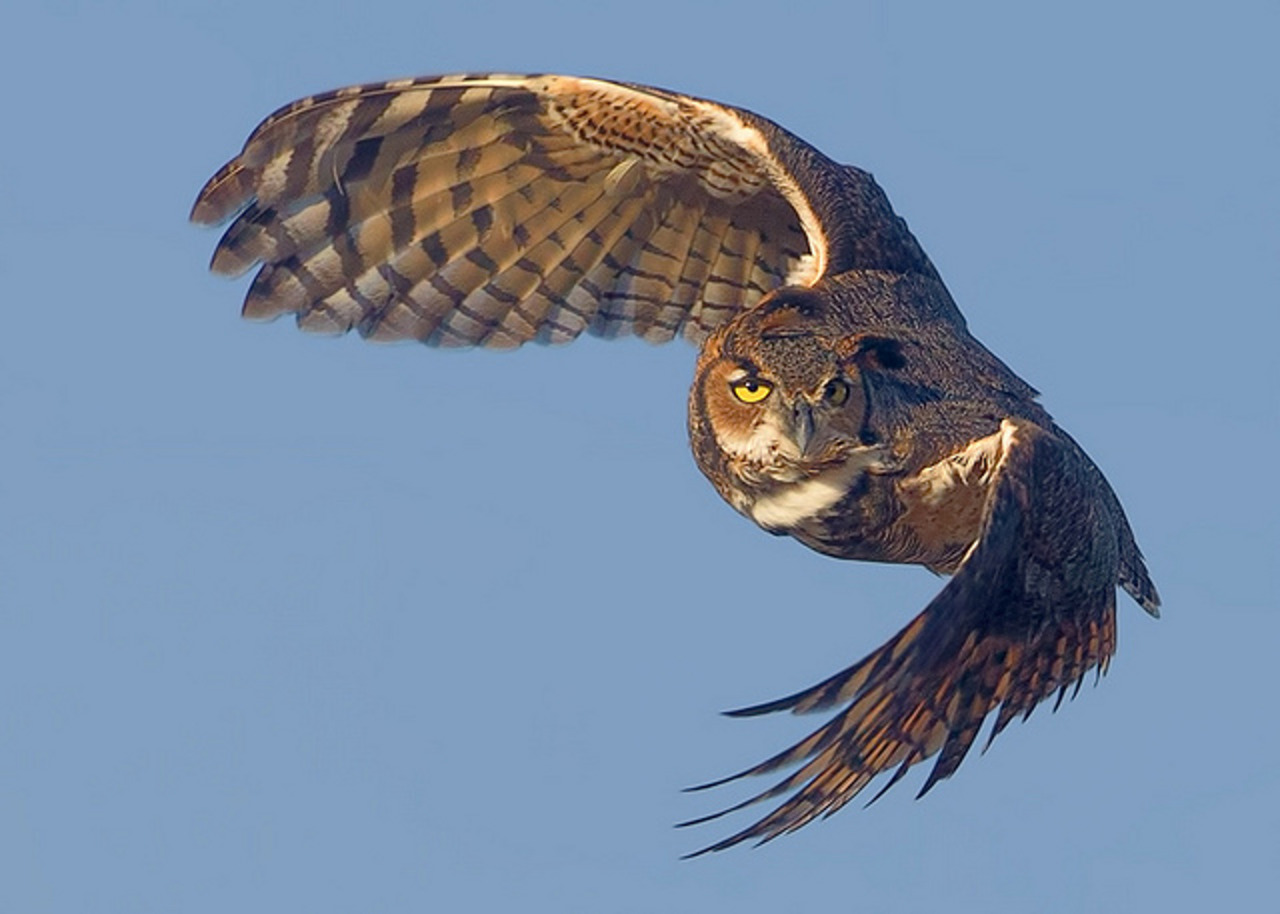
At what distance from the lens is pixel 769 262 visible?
14.6 meters

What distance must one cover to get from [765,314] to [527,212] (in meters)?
2.10

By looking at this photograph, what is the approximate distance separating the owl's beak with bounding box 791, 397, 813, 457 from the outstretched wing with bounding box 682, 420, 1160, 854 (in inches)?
29.0

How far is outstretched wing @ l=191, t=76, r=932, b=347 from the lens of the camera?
1357 centimetres

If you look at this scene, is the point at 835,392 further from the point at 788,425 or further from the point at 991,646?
the point at 991,646

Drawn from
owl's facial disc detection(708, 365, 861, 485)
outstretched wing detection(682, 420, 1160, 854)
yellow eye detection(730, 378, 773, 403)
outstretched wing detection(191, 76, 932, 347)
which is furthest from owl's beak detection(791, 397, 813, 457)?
outstretched wing detection(191, 76, 932, 347)

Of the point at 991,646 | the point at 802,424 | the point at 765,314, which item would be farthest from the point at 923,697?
the point at 765,314

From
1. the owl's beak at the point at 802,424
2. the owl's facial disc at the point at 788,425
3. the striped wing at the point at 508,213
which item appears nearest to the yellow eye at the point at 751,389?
the owl's facial disc at the point at 788,425

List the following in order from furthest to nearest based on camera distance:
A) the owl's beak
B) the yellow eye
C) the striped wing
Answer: the striped wing
the yellow eye
the owl's beak

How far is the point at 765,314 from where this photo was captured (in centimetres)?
1277

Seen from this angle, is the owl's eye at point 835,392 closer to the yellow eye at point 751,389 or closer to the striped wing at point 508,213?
the yellow eye at point 751,389

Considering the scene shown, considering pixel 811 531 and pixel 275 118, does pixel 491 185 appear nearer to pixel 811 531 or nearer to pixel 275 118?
pixel 275 118

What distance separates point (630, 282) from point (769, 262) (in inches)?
25.2

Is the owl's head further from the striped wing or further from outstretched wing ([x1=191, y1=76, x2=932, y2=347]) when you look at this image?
the striped wing

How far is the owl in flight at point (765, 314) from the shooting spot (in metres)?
11.6
